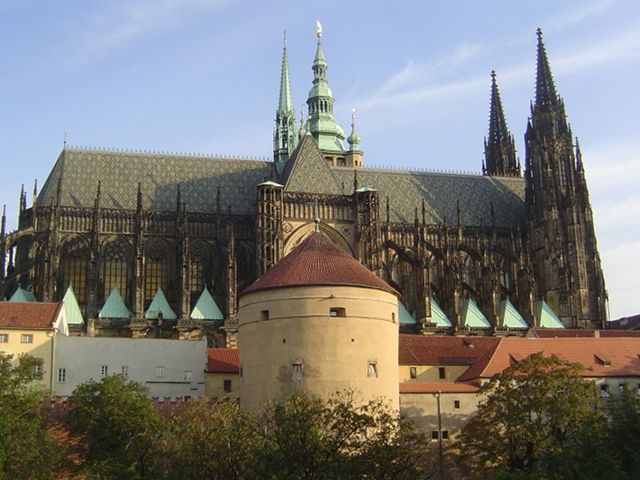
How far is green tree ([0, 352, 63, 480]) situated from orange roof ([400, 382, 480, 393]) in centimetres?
2002

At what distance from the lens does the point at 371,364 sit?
5281 cm

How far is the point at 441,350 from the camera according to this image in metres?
67.2

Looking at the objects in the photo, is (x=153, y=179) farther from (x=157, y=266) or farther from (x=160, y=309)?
(x=160, y=309)

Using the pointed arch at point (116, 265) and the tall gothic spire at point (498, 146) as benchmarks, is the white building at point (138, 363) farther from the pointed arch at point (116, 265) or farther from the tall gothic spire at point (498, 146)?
the tall gothic spire at point (498, 146)

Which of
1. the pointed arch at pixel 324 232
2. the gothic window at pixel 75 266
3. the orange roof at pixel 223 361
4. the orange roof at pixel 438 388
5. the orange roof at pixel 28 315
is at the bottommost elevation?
the orange roof at pixel 438 388

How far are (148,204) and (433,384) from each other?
36711mm

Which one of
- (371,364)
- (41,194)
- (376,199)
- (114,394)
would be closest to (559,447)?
(371,364)

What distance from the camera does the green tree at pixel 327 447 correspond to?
39.4 meters

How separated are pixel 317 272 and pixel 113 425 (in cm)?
1344

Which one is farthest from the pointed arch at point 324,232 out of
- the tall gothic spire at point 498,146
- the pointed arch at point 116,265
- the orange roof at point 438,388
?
the tall gothic spire at point 498,146

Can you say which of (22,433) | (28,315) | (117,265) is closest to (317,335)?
(22,433)

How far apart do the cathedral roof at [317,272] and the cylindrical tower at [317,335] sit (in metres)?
0.06

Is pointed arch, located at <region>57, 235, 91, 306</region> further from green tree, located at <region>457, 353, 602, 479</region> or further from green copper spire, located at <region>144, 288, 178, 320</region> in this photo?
green tree, located at <region>457, 353, 602, 479</region>

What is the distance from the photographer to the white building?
6166 centimetres
